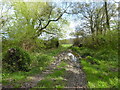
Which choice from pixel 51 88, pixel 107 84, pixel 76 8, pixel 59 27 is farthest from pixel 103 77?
pixel 76 8

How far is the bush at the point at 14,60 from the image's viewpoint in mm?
5363

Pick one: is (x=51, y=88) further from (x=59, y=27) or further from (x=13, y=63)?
(x=59, y=27)

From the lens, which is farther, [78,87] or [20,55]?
[20,55]

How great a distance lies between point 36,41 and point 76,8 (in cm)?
876

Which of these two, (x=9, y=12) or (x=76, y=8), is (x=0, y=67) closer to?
(x=9, y=12)

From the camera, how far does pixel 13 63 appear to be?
5.34 meters

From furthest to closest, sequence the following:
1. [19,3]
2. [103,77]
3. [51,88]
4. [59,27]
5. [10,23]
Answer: [59,27] → [19,3] → [10,23] → [103,77] → [51,88]

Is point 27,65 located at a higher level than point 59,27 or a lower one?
lower

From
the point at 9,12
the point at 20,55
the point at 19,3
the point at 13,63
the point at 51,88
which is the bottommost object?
the point at 51,88

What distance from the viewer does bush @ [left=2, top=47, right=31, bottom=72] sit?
536cm

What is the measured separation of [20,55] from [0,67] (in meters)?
1.18

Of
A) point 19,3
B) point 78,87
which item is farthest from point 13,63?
point 19,3

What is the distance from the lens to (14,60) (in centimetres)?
548

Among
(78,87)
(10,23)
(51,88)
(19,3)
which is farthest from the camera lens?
(19,3)
